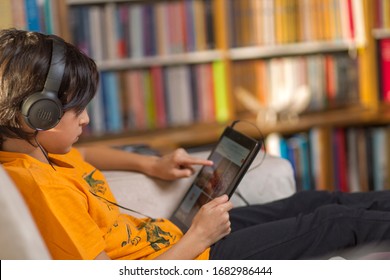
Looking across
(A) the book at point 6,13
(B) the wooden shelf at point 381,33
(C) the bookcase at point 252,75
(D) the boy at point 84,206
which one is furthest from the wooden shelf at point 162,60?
(D) the boy at point 84,206

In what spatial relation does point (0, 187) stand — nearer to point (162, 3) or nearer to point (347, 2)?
point (162, 3)

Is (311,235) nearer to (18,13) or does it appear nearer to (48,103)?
(48,103)

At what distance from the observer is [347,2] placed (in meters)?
2.55

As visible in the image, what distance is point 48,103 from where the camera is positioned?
44.7 inches

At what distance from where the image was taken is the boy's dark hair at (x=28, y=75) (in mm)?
1148

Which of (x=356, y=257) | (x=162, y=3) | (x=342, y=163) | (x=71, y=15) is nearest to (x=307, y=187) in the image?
(x=342, y=163)

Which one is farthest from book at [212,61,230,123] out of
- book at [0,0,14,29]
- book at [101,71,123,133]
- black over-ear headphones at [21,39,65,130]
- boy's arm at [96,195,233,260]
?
black over-ear headphones at [21,39,65,130]

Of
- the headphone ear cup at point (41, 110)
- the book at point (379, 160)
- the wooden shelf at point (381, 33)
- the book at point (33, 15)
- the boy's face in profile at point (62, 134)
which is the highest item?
the book at point (33, 15)

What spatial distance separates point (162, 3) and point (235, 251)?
1.27 meters

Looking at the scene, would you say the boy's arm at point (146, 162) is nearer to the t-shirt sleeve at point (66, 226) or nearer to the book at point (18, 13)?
the t-shirt sleeve at point (66, 226)

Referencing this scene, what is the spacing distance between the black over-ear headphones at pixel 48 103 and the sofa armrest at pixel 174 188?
1.45 ft

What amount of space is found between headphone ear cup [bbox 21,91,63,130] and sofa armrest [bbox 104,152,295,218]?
0.44m

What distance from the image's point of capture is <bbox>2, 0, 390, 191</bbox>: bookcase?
2355 millimetres

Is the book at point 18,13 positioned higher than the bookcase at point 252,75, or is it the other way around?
the book at point 18,13
